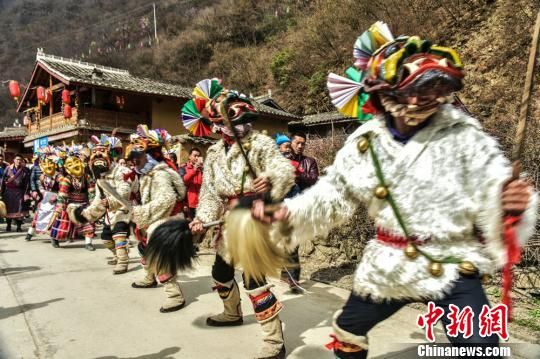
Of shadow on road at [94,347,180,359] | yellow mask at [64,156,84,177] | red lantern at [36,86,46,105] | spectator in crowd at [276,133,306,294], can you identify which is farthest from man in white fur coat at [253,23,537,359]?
red lantern at [36,86,46,105]

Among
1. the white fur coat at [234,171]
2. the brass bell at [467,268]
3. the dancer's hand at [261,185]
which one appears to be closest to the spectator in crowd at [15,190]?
the white fur coat at [234,171]

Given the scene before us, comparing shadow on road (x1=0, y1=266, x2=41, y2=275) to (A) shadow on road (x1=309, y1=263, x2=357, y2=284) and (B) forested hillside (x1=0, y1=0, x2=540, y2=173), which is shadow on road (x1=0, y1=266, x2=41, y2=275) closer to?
(A) shadow on road (x1=309, y1=263, x2=357, y2=284)

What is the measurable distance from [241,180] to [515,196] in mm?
1898

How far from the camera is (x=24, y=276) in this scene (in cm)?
573

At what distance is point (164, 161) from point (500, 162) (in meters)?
3.56

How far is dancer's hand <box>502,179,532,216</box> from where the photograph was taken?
1.68m

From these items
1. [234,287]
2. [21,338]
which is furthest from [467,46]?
[21,338]

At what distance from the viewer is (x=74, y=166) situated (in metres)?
7.93

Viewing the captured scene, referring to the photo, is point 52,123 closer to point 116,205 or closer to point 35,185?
point 35,185

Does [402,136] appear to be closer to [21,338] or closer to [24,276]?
[21,338]

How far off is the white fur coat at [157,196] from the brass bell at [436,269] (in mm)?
2868

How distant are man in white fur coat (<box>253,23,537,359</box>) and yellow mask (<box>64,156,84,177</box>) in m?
6.99

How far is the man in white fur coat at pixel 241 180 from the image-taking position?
2.92m

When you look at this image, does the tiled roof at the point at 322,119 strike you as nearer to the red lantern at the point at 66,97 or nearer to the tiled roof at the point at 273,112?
the tiled roof at the point at 273,112
